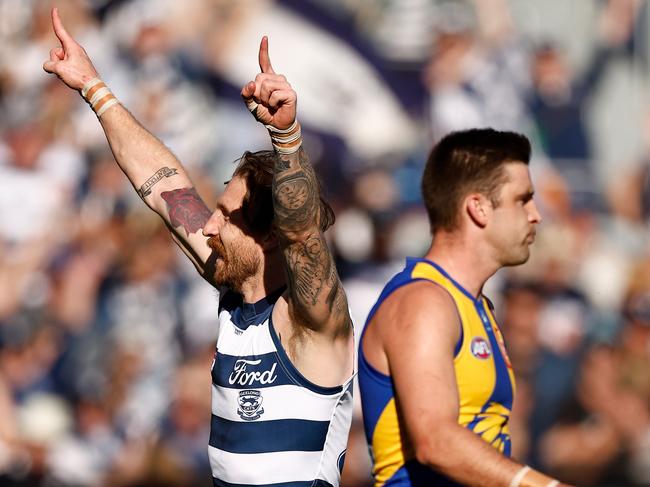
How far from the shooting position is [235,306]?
13.0 ft

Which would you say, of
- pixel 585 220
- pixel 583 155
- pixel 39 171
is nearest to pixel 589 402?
pixel 585 220

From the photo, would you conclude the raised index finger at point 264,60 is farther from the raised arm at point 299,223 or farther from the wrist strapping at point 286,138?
the wrist strapping at point 286,138

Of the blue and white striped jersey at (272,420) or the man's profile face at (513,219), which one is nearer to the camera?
the blue and white striped jersey at (272,420)

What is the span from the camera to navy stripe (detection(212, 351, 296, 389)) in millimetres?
3596

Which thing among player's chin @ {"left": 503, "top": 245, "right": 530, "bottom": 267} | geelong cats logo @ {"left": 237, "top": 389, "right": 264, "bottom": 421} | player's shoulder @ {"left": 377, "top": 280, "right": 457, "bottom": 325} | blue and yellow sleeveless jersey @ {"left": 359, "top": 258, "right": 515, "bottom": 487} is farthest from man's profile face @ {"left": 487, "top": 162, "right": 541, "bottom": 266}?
geelong cats logo @ {"left": 237, "top": 389, "right": 264, "bottom": 421}

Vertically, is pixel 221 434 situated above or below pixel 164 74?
below

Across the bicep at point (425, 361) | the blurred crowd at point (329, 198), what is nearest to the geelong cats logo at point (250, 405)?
the bicep at point (425, 361)

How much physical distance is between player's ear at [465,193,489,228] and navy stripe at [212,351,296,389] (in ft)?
3.76

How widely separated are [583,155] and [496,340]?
5.08 metres

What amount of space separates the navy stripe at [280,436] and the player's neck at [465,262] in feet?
3.13

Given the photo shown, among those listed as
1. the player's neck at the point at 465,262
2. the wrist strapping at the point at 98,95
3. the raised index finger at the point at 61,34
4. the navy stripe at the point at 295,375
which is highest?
the raised index finger at the point at 61,34

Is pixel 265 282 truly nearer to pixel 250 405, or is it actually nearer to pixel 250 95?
pixel 250 405

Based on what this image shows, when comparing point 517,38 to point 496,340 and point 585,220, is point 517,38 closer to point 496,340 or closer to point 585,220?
point 585,220

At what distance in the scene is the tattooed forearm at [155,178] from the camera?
4.43 m
